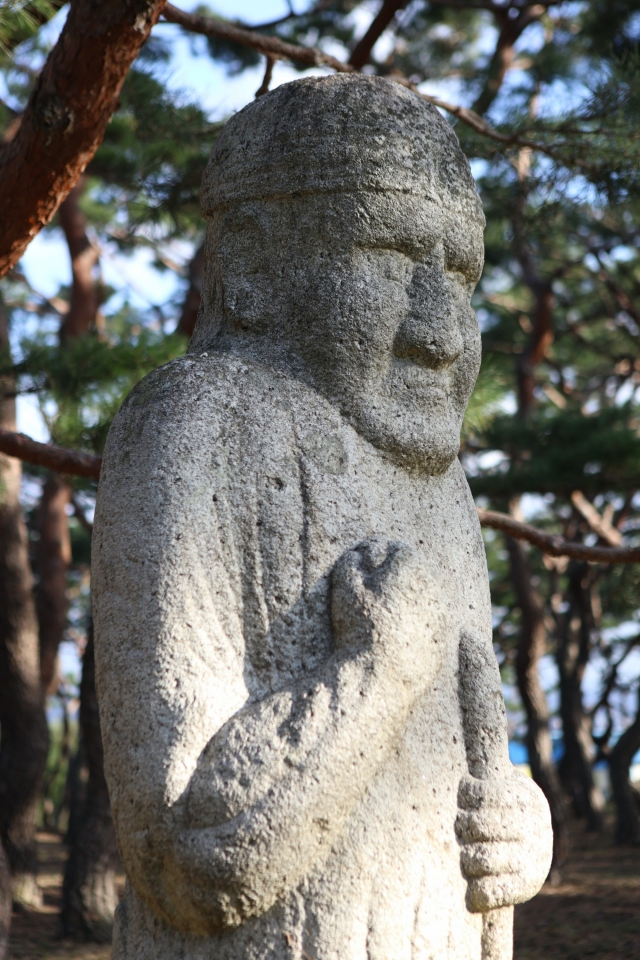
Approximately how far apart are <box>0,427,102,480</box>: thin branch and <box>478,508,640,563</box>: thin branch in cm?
134

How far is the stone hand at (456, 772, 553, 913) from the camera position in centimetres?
153

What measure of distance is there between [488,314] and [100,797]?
23.4ft

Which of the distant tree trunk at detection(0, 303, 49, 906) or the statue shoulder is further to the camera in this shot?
the distant tree trunk at detection(0, 303, 49, 906)

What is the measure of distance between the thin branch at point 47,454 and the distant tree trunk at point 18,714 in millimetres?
2963

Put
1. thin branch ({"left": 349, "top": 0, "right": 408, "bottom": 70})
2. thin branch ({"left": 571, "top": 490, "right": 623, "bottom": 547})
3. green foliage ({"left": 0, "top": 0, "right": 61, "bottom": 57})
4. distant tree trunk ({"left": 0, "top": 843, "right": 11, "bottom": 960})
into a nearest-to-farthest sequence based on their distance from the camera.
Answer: green foliage ({"left": 0, "top": 0, "right": 61, "bottom": 57}) → distant tree trunk ({"left": 0, "top": 843, "right": 11, "bottom": 960}) → thin branch ({"left": 349, "top": 0, "right": 408, "bottom": 70}) → thin branch ({"left": 571, "top": 490, "right": 623, "bottom": 547})

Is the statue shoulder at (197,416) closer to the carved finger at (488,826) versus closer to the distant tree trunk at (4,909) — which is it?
the carved finger at (488,826)

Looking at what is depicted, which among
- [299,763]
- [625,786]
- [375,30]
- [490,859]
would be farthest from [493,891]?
[625,786]

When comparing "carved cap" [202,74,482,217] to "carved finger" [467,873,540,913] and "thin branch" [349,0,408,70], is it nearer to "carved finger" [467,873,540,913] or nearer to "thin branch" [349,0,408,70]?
"carved finger" [467,873,540,913]

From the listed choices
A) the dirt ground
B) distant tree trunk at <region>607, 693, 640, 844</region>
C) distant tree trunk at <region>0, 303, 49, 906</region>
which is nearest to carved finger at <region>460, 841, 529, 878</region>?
the dirt ground

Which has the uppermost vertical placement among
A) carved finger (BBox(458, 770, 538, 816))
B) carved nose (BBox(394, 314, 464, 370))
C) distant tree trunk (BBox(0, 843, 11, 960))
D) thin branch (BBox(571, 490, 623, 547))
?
thin branch (BBox(571, 490, 623, 547))

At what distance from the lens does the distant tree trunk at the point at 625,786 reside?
28.0 feet

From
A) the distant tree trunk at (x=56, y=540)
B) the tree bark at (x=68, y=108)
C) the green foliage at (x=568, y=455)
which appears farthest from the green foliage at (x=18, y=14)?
the distant tree trunk at (x=56, y=540)

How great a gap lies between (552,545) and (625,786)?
597cm

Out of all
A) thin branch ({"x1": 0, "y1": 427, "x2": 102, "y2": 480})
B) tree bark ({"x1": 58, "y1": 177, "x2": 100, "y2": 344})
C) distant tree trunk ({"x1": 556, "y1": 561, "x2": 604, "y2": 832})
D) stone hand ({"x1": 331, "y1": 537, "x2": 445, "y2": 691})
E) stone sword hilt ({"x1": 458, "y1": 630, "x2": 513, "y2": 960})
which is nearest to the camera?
stone hand ({"x1": 331, "y1": 537, "x2": 445, "y2": 691})
